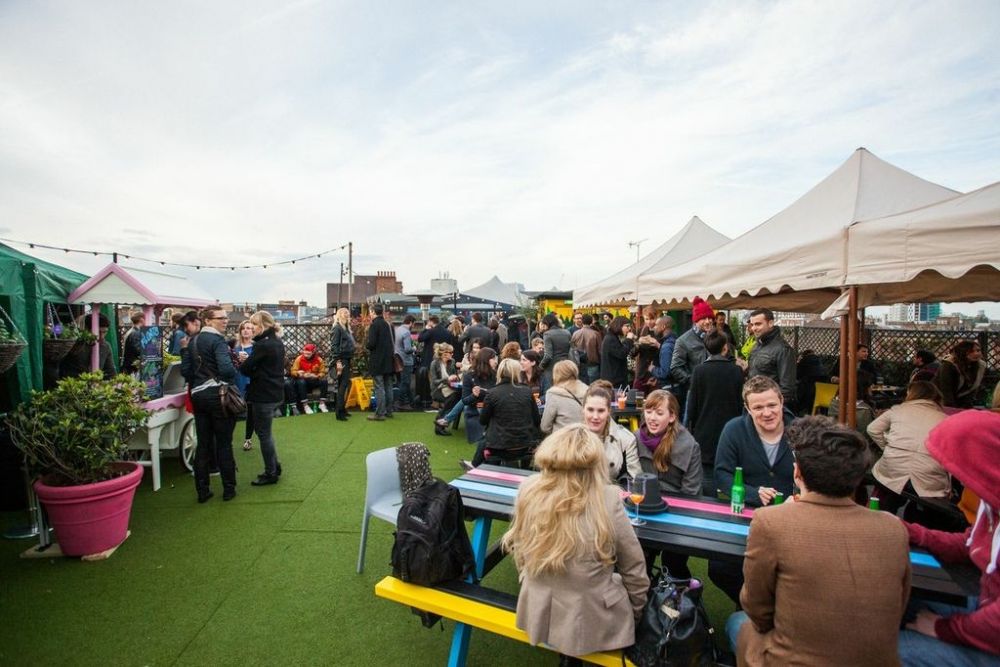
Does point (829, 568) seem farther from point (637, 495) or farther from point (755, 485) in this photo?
point (755, 485)

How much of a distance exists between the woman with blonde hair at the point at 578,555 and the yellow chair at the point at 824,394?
5.18 metres

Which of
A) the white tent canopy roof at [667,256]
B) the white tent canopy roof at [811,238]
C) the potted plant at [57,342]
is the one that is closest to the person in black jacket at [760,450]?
the white tent canopy roof at [811,238]

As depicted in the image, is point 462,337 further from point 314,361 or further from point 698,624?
point 698,624

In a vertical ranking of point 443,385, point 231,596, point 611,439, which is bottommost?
point 231,596

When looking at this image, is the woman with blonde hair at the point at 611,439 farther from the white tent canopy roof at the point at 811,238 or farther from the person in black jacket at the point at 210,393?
the person in black jacket at the point at 210,393

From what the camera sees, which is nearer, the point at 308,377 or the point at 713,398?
the point at 713,398

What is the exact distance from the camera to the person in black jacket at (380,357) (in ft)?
24.3

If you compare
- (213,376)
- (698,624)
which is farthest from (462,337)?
(698,624)

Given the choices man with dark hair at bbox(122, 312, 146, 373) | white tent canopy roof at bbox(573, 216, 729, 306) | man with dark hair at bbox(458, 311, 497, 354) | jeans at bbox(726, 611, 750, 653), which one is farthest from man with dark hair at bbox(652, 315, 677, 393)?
man with dark hair at bbox(122, 312, 146, 373)

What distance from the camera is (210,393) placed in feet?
14.1

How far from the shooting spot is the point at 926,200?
11.9 ft

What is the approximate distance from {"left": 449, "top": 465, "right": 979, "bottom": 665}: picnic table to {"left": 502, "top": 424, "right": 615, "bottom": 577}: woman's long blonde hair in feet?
1.72

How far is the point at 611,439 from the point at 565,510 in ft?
4.40

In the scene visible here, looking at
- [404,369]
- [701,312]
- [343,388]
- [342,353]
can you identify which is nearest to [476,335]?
[404,369]
